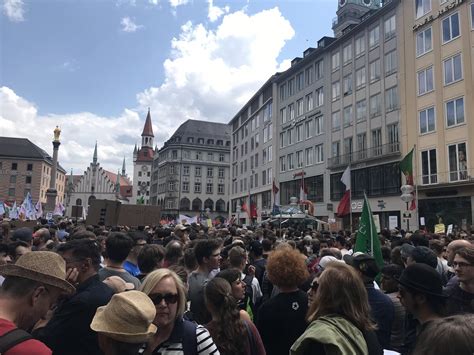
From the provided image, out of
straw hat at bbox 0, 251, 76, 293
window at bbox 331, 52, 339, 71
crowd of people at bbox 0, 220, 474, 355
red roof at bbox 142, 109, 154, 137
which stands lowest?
crowd of people at bbox 0, 220, 474, 355

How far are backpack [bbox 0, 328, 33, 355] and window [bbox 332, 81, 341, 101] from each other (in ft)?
135

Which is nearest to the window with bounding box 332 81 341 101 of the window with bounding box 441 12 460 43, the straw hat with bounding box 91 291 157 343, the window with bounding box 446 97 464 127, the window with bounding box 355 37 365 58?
the window with bounding box 355 37 365 58

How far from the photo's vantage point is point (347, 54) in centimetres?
3966

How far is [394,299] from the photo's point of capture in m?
4.20

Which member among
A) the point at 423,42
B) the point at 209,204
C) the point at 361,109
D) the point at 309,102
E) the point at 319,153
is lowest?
the point at 209,204

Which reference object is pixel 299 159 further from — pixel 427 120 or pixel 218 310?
pixel 218 310

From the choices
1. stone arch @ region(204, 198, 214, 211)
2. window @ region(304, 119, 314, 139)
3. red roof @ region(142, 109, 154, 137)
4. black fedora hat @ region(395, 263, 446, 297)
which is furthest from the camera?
red roof @ region(142, 109, 154, 137)

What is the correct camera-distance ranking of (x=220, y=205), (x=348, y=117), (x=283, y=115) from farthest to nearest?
(x=220, y=205), (x=283, y=115), (x=348, y=117)

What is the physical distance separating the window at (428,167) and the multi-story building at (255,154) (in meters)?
21.9

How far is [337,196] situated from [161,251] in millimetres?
36080

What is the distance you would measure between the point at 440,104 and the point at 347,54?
45.4 ft

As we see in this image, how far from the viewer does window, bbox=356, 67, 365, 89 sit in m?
37.1

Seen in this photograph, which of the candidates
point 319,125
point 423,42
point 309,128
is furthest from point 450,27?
point 309,128

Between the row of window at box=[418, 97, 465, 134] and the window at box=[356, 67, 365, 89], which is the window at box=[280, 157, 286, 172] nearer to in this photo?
the window at box=[356, 67, 365, 89]
